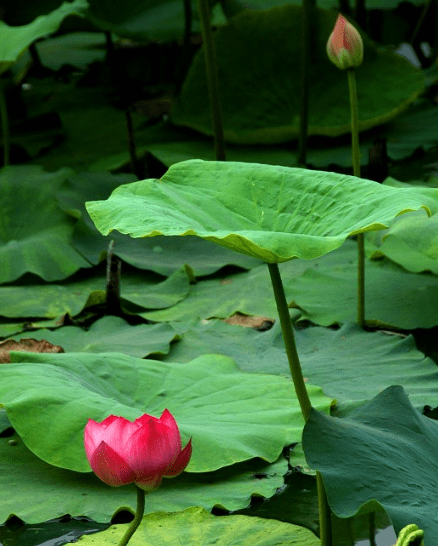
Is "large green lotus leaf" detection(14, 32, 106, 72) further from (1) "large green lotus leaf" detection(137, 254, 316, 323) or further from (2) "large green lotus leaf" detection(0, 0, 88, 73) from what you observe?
(1) "large green lotus leaf" detection(137, 254, 316, 323)

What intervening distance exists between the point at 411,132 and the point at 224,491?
213cm

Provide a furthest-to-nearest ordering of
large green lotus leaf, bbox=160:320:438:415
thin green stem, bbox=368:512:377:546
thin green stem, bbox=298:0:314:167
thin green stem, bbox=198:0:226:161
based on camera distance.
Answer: thin green stem, bbox=298:0:314:167 → thin green stem, bbox=198:0:226:161 → large green lotus leaf, bbox=160:320:438:415 → thin green stem, bbox=368:512:377:546

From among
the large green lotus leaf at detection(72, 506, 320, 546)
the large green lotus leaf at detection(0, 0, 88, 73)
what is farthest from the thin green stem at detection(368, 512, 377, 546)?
the large green lotus leaf at detection(0, 0, 88, 73)

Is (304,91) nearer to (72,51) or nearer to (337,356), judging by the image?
(337,356)

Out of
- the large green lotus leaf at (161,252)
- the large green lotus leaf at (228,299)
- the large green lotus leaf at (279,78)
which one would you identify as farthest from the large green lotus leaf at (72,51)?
the large green lotus leaf at (228,299)

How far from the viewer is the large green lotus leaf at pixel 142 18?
3.38 metres

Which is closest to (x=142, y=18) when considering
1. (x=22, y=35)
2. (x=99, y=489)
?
(x=22, y=35)

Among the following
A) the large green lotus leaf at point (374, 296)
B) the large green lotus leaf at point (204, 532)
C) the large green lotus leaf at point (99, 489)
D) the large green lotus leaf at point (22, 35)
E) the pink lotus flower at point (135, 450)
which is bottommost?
the large green lotus leaf at point (374, 296)

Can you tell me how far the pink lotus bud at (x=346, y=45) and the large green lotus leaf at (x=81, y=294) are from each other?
723 mm

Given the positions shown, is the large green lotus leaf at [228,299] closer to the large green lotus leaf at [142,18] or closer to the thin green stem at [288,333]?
the thin green stem at [288,333]

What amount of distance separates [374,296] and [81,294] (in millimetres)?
711

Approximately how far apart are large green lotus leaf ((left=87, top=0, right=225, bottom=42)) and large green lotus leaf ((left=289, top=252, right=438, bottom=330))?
166 centimetres

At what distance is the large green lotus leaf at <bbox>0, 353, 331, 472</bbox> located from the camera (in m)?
1.23

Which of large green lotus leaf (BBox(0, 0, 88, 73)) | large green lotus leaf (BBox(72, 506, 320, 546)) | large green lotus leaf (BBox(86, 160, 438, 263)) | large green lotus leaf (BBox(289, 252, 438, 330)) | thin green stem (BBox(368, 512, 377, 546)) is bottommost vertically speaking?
large green lotus leaf (BBox(289, 252, 438, 330))
